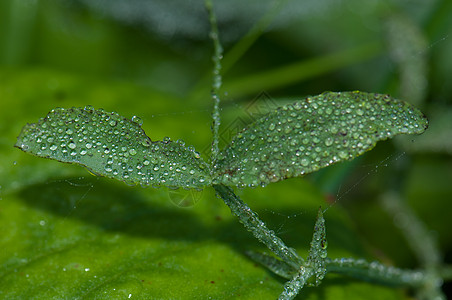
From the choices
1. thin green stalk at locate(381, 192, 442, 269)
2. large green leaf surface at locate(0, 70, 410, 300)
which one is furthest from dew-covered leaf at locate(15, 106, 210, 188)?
thin green stalk at locate(381, 192, 442, 269)

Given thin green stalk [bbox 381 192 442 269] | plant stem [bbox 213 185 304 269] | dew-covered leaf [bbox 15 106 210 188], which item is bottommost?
plant stem [bbox 213 185 304 269]

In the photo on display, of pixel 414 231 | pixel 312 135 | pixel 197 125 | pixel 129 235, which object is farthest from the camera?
pixel 414 231

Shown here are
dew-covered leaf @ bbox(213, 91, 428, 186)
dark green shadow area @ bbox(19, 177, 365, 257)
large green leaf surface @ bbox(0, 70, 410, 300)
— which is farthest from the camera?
dark green shadow area @ bbox(19, 177, 365, 257)

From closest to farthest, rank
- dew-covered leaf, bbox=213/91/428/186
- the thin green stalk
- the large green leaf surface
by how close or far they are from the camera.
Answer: dew-covered leaf, bbox=213/91/428/186 < the large green leaf surface < the thin green stalk

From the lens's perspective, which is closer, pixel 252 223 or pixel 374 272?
pixel 252 223

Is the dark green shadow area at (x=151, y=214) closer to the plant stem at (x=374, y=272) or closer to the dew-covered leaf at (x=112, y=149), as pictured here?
the plant stem at (x=374, y=272)

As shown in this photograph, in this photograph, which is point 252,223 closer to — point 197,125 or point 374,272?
point 374,272

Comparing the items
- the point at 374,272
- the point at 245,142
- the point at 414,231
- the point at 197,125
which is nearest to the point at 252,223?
the point at 245,142

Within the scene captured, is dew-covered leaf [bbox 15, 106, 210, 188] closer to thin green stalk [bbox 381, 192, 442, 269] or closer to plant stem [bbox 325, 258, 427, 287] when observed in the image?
plant stem [bbox 325, 258, 427, 287]

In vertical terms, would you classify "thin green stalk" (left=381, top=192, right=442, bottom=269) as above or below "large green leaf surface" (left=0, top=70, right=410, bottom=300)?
above
